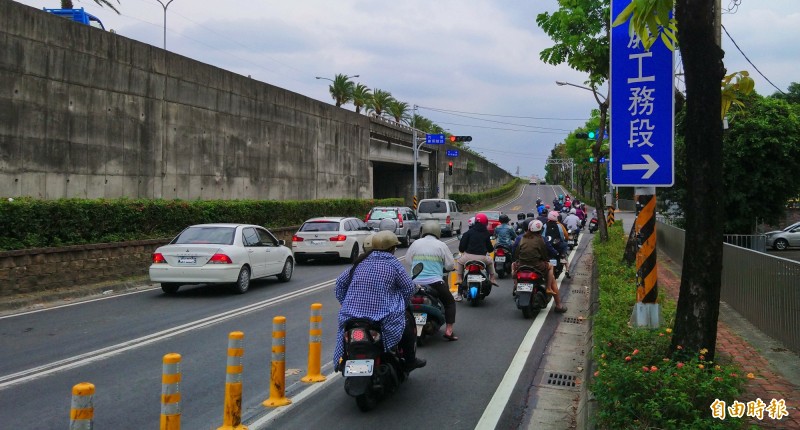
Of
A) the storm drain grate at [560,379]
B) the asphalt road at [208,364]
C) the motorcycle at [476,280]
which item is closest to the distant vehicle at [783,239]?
the asphalt road at [208,364]

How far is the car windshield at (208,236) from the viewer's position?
44.8 ft

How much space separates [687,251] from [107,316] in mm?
9597

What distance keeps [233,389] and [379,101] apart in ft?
201

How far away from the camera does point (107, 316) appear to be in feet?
36.8

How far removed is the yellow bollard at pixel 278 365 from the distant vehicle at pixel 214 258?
24.2 feet

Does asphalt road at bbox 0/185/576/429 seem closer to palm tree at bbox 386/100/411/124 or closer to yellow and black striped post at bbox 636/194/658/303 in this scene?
yellow and black striped post at bbox 636/194/658/303

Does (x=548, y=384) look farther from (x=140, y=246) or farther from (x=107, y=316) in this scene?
(x=140, y=246)

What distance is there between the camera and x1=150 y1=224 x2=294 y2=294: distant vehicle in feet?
42.8

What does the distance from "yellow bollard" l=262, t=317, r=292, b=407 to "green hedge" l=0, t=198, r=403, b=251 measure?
9.55 m

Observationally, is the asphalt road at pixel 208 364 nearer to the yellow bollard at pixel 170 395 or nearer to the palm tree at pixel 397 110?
the yellow bollard at pixel 170 395

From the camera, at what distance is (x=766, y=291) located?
890cm

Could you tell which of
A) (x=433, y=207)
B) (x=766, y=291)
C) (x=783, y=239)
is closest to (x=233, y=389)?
(x=766, y=291)

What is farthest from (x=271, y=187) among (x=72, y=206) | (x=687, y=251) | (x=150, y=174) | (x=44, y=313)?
(x=687, y=251)

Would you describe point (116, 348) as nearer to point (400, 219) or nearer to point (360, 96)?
point (400, 219)
